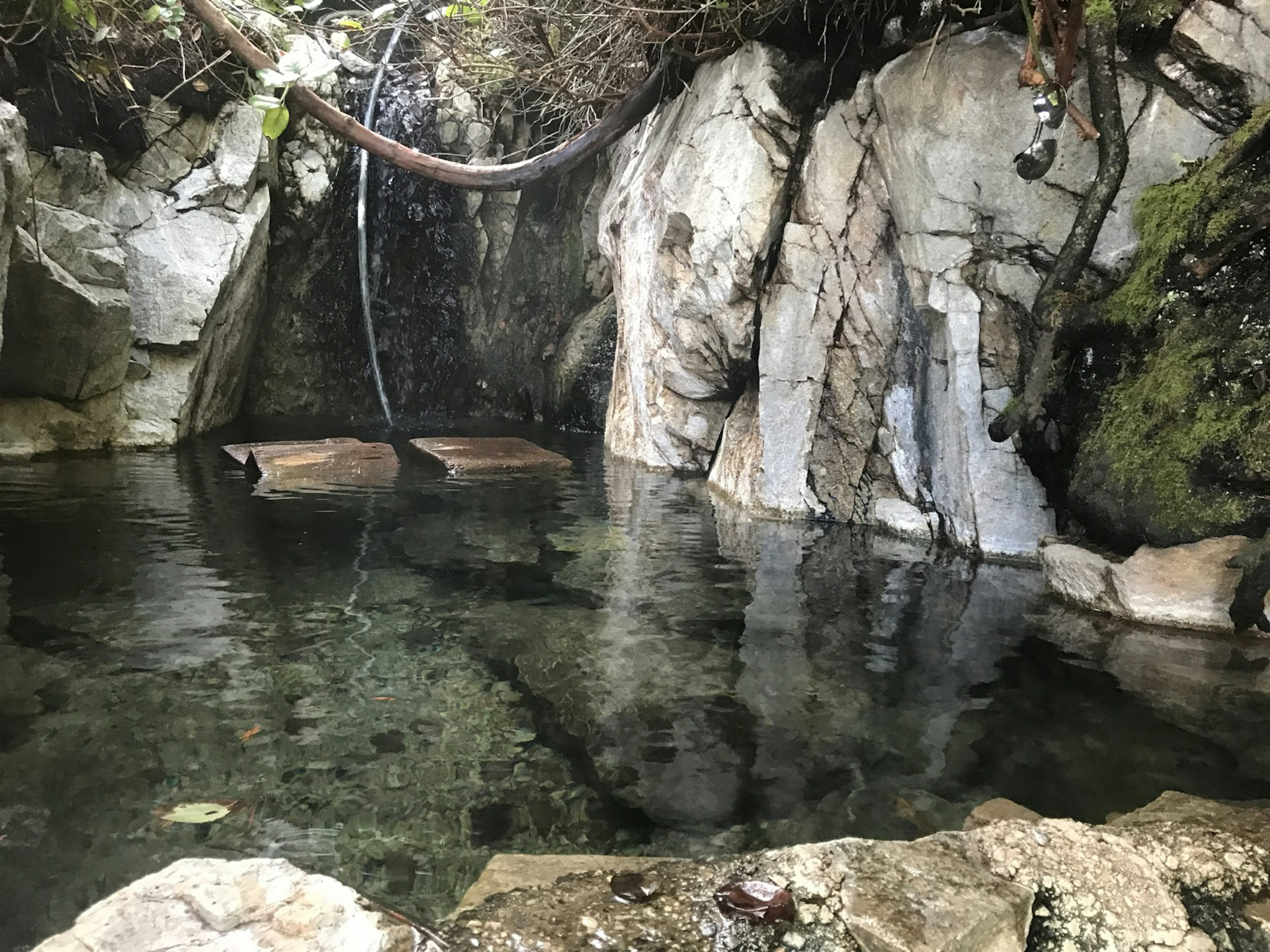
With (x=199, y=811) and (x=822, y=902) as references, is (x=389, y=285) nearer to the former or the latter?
(x=199, y=811)

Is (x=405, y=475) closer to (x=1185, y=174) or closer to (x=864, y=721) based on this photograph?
(x=864, y=721)

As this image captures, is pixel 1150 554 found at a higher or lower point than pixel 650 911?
higher

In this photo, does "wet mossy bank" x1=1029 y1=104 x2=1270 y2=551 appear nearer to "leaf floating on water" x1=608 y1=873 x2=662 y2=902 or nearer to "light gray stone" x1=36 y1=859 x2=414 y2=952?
"leaf floating on water" x1=608 y1=873 x2=662 y2=902

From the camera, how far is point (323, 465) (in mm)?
7609

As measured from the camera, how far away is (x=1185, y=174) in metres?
4.59

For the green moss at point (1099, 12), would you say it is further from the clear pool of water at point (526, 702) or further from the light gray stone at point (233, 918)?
the light gray stone at point (233, 918)

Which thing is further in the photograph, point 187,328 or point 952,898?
point 187,328

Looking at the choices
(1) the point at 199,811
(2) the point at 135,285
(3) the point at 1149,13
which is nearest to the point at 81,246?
(2) the point at 135,285

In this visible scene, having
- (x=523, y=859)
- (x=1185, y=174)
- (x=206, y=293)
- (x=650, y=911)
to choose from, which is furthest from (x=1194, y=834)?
(x=206, y=293)

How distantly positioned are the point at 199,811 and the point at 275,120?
3876 millimetres

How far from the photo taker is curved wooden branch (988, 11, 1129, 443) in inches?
185

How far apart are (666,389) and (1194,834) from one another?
684 centimetres

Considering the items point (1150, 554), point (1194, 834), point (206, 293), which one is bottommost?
point (1194, 834)

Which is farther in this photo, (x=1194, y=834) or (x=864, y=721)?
(x=864, y=721)
